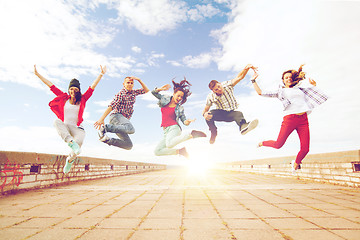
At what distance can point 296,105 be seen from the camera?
1.93 metres

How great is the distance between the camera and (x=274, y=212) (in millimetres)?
3504

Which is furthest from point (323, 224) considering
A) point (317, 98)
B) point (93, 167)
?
point (93, 167)

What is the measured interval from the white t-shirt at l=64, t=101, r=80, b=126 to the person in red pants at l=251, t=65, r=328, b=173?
165 cm

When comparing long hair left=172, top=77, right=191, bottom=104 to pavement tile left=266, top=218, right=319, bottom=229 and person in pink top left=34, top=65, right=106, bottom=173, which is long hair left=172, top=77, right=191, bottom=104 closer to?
person in pink top left=34, top=65, right=106, bottom=173

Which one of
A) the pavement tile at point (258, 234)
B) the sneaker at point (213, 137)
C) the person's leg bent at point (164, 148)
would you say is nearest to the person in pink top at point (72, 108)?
the person's leg bent at point (164, 148)

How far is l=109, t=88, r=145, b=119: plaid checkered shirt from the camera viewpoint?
182cm

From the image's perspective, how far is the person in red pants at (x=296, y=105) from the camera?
1879 millimetres

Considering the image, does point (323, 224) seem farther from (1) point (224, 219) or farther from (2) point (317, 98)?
(2) point (317, 98)

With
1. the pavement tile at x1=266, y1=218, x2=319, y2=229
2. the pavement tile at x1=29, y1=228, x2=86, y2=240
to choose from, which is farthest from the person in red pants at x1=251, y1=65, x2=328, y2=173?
the pavement tile at x1=29, y1=228, x2=86, y2=240

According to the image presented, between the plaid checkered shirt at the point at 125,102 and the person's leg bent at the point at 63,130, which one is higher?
the plaid checkered shirt at the point at 125,102

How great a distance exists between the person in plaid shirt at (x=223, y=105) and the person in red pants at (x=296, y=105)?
20cm

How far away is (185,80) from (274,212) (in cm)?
292

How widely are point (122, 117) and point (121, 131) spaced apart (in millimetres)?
171

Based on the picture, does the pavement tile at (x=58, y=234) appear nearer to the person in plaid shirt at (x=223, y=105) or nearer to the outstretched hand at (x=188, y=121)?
the outstretched hand at (x=188, y=121)
